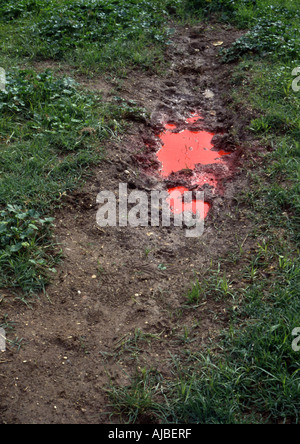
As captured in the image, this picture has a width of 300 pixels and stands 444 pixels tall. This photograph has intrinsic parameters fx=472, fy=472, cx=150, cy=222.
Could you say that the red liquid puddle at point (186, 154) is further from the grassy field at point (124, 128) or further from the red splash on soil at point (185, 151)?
the grassy field at point (124, 128)

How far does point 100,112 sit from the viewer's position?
487 cm

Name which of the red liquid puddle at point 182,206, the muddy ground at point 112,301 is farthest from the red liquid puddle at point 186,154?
the muddy ground at point 112,301

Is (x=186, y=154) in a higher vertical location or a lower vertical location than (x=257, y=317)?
higher

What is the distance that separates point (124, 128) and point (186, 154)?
0.69 m

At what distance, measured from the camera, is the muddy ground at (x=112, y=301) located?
8.93ft

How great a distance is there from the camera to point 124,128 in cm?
487

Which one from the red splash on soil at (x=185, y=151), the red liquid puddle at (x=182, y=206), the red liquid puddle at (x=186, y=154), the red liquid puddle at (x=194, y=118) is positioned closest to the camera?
the red liquid puddle at (x=182, y=206)

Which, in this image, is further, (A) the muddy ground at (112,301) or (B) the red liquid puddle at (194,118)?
(B) the red liquid puddle at (194,118)

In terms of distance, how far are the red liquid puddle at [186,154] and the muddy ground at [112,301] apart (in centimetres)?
12

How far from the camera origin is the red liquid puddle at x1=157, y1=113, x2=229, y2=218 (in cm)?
451

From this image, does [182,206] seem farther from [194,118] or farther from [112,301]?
[194,118]

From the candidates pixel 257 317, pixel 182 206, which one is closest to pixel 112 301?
pixel 257 317

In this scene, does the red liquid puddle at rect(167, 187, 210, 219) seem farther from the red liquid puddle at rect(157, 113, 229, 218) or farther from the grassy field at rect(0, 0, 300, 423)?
the grassy field at rect(0, 0, 300, 423)

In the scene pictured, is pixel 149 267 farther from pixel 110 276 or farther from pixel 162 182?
pixel 162 182
